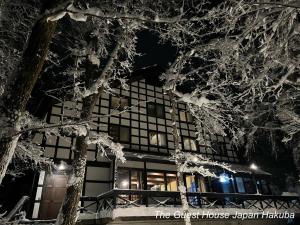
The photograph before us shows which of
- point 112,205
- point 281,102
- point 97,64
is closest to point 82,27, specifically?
point 97,64

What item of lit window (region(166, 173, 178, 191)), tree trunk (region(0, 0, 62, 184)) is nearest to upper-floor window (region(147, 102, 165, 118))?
lit window (region(166, 173, 178, 191))

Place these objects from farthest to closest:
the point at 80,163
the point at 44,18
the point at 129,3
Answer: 1. the point at 129,3
2. the point at 80,163
3. the point at 44,18

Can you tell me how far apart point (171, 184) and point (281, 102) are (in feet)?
33.1

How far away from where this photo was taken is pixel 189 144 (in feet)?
61.4

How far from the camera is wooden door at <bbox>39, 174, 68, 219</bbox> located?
1231 centimetres

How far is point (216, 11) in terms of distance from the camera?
584cm

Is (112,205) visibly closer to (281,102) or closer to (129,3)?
(129,3)

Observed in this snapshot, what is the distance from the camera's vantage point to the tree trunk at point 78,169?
6.32 metres

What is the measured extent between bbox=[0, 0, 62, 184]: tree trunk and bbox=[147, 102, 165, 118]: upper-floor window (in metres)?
14.4

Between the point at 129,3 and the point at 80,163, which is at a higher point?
the point at 129,3

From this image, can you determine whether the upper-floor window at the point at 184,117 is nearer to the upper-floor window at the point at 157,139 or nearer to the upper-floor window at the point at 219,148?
the upper-floor window at the point at 157,139

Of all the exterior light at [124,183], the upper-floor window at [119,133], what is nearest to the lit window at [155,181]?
the exterior light at [124,183]

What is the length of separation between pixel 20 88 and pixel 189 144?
16.2 m

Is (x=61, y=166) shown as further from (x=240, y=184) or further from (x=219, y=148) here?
(x=240, y=184)
